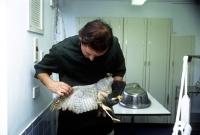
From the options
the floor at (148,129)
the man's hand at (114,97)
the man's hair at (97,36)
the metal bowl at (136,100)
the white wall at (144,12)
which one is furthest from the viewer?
the white wall at (144,12)

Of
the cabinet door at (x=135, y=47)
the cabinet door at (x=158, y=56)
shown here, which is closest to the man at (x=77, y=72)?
the cabinet door at (x=135, y=47)

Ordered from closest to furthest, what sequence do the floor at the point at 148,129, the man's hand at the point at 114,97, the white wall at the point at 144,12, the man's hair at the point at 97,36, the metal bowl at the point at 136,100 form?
the man's hair at the point at 97,36 → the man's hand at the point at 114,97 → the metal bowl at the point at 136,100 → the floor at the point at 148,129 → the white wall at the point at 144,12

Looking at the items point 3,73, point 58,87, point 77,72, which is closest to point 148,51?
point 77,72

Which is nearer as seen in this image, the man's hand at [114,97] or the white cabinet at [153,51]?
the man's hand at [114,97]

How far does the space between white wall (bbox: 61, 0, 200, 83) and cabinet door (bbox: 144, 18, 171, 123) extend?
0.18 meters

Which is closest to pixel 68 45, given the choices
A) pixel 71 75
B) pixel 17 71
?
pixel 71 75

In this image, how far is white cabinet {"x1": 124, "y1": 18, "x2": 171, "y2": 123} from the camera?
11.4ft

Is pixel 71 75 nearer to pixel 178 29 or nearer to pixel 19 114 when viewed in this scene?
pixel 19 114

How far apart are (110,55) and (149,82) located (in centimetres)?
250

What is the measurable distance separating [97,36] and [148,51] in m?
2.67

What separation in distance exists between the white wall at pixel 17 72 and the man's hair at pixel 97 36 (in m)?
0.39

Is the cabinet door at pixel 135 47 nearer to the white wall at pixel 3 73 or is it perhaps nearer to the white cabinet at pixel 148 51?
the white cabinet at pixel 148 51

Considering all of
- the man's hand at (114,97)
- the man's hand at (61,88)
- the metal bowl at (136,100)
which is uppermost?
the man's hand at (61,88)

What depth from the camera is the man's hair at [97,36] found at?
98 centimetres
